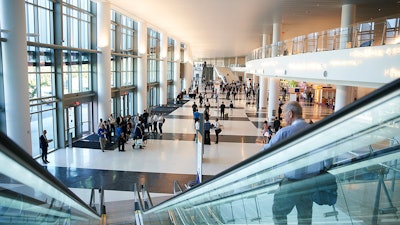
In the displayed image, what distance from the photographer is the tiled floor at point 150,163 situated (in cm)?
1180

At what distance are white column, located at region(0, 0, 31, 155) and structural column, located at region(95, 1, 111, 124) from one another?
8.48 metres

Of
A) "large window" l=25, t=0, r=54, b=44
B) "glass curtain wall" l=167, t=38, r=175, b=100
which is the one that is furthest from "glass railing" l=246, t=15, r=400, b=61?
"glass curtain wall" l=167, t=38, r=175, b=100

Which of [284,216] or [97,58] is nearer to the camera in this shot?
[284,216]

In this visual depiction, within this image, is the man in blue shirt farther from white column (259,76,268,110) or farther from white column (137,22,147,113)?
white column (259,76,268,110)

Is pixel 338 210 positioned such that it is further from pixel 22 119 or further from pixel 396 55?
pixel 22 119

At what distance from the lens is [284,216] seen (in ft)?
10.4

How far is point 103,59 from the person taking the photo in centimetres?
2109

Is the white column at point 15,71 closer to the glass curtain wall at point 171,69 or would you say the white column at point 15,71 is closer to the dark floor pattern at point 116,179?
the dark floor pattern at point 116,179

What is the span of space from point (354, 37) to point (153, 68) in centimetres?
2729

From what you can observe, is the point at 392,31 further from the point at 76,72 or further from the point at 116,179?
the point at 76,72

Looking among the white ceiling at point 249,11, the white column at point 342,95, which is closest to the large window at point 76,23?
the white ceiling at point 249,11

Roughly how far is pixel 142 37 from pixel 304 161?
91.5 ft

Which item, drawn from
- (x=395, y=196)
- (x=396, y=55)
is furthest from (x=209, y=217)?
(x=396, y=55)

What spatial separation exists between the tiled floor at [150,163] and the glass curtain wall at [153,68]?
50.0 feet
